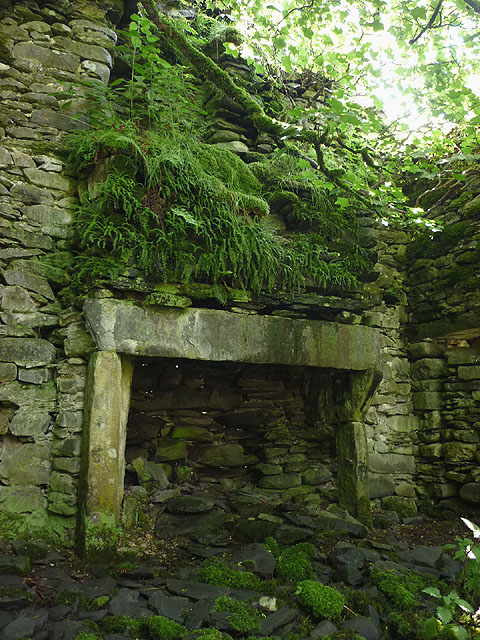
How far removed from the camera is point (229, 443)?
5.36m

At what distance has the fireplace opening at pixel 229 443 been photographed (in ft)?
14.4

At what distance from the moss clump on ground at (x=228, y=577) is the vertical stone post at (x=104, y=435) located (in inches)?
31.5

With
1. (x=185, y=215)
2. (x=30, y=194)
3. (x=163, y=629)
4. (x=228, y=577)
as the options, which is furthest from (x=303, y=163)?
(x=163, y=629)

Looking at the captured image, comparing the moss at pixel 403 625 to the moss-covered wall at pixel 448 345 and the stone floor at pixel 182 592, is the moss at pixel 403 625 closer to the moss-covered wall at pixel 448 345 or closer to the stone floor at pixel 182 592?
the stone floor at pixel 182 592

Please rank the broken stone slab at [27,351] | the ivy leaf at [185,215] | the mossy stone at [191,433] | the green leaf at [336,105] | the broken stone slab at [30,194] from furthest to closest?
the mossy stone at [191,433] → the green leaf at [336,105] → the broken stone slab at [30,194] → the ivy leaf at [185,215] → the broken stone slab at [27,351]

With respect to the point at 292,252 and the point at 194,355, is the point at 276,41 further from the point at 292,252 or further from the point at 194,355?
the point at 194,355

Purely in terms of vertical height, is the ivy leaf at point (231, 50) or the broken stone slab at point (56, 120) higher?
the ivy leaf at point (231, 50)

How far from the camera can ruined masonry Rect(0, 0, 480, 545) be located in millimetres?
3465

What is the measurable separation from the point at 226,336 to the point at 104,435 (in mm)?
1290

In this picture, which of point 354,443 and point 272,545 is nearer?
point 272,545

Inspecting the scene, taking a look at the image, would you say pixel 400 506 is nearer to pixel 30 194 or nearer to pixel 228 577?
pixel 228 577

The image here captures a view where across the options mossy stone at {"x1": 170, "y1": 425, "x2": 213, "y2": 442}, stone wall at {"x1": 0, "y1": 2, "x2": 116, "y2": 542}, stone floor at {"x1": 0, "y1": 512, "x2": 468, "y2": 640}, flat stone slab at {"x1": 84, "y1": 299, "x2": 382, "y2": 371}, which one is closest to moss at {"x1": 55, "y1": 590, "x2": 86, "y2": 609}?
stone floor at {"x1": 0, "y1": 512, "x2": 468, "y2": 640}

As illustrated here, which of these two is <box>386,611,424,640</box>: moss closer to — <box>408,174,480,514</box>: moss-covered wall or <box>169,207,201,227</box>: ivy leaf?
<box>408,174,480,514</box>: moss-covered wall

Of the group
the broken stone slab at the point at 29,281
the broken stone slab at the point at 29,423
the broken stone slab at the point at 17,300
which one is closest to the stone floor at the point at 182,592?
the broken stone slab at the point at 29,423
